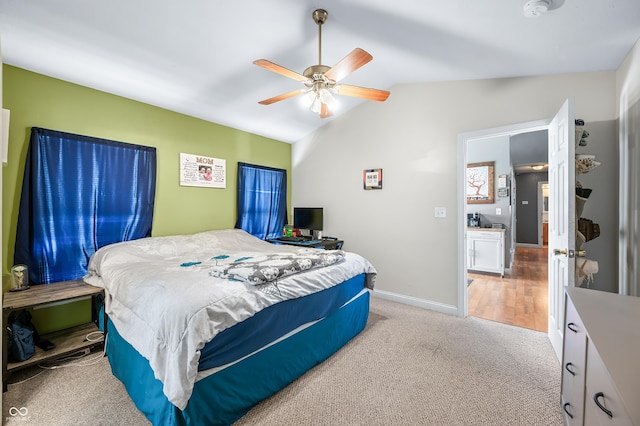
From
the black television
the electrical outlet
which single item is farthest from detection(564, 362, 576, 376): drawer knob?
the black television

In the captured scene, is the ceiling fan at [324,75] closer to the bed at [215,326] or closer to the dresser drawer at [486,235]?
the bed at [215,326]

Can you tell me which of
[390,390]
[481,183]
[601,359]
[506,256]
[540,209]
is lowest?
[390,390]

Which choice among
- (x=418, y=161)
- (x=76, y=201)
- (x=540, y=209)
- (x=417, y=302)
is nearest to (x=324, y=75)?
(x=418, y=161)

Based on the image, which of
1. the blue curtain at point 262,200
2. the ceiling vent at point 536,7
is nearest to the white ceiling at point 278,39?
the ceiling vent at point 536,7

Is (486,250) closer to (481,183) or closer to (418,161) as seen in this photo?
(481,183)

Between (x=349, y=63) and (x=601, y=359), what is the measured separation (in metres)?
1.92

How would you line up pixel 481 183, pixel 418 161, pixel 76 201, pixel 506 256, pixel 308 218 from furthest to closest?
pixel 481 183 → pixel 506 256 → pixel 308 218 → pixel 418 161 → pixel 76 201

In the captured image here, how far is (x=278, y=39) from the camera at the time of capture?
2385 mm

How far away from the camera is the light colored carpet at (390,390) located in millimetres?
1662

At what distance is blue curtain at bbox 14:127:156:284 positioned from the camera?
2.39 metres

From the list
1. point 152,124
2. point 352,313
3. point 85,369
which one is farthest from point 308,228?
point 85,369

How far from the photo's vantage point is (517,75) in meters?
2.81

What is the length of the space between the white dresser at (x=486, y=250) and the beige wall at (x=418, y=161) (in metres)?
2.27

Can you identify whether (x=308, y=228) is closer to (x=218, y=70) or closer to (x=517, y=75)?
(x=218, y=70)
